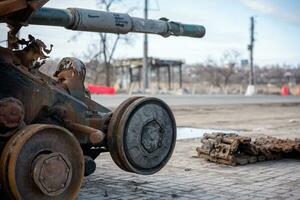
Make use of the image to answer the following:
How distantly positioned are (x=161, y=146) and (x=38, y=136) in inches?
57.5

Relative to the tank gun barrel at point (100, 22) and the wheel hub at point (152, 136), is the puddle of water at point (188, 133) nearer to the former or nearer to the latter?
the tank gun barrel at point (100, 22)

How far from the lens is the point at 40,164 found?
14.5 feet

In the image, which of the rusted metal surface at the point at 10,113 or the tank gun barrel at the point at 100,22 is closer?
the rusted metal surface at the point at 10,113

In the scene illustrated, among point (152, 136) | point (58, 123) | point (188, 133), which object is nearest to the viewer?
point (58, 123)

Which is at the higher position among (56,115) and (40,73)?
(40,73)

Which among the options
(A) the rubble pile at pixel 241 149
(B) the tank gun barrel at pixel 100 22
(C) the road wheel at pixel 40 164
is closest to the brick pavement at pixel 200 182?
(A) the rubble pile at pixel 241 149

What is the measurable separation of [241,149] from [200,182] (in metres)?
1.81

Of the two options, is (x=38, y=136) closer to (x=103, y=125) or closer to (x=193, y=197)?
(x=103, y=125)

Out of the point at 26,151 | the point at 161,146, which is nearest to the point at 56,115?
the point at 26,151

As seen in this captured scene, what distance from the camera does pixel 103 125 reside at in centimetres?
550

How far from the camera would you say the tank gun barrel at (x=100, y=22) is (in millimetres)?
5742

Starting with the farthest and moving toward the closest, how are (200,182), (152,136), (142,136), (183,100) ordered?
(183,100), (200,182), (152,136), (142,136)

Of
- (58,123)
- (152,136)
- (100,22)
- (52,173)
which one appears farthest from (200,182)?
(52,173)

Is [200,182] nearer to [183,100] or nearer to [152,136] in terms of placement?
[152,136]
